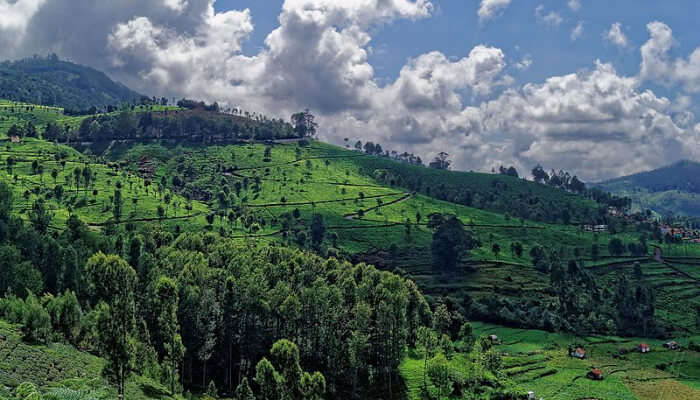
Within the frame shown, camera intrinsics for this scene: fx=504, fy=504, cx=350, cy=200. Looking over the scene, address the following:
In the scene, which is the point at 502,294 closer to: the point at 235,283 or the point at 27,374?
the point at 235,283

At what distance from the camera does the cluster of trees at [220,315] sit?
7531cm

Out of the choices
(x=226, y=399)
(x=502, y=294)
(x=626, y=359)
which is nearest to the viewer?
(x=226, y=399)

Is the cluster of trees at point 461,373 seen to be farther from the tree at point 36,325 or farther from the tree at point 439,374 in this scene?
the tree at point 36,325

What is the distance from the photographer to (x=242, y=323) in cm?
10875

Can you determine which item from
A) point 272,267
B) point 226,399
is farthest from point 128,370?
point 272,267

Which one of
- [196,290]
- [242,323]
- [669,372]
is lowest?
[669,372]

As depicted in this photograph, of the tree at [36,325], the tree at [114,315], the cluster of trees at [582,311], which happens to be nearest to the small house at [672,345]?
the cluster of trees at [582,311]

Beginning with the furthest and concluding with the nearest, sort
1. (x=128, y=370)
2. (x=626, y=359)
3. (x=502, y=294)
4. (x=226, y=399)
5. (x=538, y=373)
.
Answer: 1. (x=502, y=294)
2. (x=626, y=359)
3. (x=538, y=373)
4. (x=226, y=399)
5. (x=128, y=370)

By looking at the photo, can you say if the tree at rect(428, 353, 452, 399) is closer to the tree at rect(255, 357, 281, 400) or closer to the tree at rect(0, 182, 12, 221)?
the tree at rect(255, 357, 281, 400)

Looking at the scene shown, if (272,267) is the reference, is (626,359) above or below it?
below

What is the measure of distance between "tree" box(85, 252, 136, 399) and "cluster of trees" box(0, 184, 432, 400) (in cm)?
14

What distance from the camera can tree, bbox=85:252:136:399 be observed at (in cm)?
7069

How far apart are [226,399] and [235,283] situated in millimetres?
24238

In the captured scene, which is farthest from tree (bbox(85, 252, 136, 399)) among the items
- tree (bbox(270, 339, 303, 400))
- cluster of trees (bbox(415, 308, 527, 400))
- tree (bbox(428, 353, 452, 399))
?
cluster of trees (bbox(415, 308, 527, 400))
